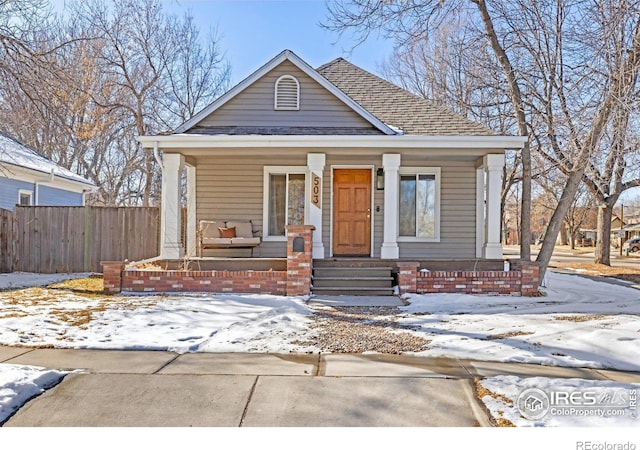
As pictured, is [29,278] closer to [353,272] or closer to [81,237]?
A: [81,237]

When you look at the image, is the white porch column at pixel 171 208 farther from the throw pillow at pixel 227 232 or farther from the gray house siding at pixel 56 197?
the gray house siding at pixel 56 197

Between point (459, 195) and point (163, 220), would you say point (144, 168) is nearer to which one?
point (163, 220)

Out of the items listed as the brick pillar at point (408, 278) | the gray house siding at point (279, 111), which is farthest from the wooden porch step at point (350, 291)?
the gray house siding at point (279, 111)

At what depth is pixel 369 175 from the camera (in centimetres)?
1050

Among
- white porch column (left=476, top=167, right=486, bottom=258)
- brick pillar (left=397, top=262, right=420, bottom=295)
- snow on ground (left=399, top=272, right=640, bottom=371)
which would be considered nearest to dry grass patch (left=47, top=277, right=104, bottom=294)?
brick pillar (left=397, top=262, right=420, bottom=295)

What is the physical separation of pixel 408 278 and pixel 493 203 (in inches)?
107

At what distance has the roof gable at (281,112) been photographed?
33.2 feet

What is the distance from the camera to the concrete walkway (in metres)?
3.03

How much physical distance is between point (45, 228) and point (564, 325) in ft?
38.1

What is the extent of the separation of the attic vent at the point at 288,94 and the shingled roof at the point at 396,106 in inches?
70.3

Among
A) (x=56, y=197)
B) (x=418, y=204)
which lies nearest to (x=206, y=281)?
(x=418, y=204)

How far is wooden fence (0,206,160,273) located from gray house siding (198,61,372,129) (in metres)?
3.27

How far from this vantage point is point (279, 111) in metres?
10.3

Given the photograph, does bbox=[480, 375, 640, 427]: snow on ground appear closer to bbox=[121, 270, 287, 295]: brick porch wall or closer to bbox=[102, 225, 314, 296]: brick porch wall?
bbox=[102, 225, 314, 296]: brick porch wall
